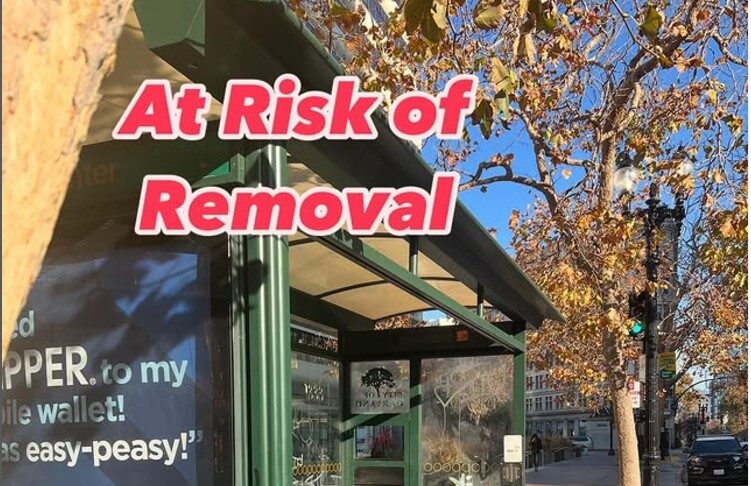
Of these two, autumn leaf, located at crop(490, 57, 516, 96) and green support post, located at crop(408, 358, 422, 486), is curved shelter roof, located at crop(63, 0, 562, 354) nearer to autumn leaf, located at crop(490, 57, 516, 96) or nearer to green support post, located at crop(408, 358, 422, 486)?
autumn leaf, located at crop(490, 57, 516, 96)

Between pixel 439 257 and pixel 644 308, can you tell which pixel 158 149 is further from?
pixel 644 308

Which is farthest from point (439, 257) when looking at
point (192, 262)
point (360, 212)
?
point (192, 262)

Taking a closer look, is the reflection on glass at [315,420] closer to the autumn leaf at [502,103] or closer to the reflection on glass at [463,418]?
the reflection on glass at [463,418]

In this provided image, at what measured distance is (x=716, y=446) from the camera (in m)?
24.5

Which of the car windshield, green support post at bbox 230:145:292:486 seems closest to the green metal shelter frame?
green support post at bbox 230:145:292:486

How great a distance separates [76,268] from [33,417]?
0.75 metres

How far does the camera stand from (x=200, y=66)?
9.84 ft

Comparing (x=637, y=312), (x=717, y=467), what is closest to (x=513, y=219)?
(x=637, y=312)

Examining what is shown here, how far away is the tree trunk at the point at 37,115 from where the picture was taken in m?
1.41

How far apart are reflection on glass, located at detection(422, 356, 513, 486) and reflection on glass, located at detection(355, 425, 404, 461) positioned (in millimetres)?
307

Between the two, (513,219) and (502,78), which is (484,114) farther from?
(513,219)

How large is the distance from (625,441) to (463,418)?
4776 mm

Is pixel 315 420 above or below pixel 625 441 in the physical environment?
above

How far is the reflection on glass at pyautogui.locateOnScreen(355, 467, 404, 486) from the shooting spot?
876 cm
